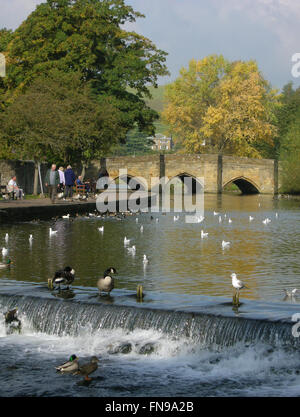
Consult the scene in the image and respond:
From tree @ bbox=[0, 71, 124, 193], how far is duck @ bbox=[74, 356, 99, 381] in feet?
→ 89.8

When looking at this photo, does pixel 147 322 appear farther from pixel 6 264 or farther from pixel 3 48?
pixel 3 48

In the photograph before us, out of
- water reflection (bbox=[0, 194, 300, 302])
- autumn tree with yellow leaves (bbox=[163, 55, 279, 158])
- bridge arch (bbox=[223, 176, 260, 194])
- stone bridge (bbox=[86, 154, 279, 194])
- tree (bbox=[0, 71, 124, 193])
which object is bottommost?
water reflection (bbox=[0, 194, 300, 302])

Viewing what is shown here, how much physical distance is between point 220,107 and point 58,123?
3723 centimetres

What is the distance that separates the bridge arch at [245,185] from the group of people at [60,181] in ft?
101

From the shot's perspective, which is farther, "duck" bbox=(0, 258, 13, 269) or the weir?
"duck" bbox=(0, 258, 13, 269)

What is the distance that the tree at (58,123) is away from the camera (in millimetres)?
37969

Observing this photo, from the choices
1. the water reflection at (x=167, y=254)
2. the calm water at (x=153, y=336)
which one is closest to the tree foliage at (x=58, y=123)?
the water reflection at (x=167, y=254)

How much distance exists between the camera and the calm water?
1067cm

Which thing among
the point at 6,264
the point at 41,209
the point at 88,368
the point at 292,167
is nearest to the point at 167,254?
the point at 6,264

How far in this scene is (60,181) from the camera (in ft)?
125

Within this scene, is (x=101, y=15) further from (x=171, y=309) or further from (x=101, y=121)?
(x=171, y=309)

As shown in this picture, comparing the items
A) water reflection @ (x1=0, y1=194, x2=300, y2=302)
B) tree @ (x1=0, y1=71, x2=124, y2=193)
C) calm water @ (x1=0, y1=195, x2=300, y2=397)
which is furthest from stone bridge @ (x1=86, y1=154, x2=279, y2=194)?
calm water @ (x1=0, y1=195, x2=300, y2=397)

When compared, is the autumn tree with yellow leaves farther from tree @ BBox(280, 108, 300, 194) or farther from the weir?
the weir
